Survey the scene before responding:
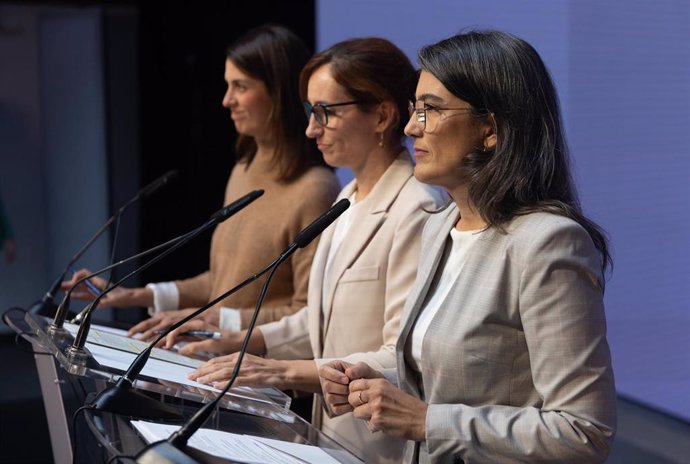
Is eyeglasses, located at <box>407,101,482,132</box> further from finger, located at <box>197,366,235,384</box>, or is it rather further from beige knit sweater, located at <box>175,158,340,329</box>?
beige knit sweater, located at <box>175,158,340,329</box>

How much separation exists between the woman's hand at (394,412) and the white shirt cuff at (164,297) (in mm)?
1474

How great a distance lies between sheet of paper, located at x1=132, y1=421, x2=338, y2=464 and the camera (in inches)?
54.7

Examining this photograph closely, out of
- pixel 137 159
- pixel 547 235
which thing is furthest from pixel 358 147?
pixel 137 159

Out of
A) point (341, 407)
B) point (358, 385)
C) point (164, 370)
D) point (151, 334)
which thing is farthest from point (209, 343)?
point (358, 385)

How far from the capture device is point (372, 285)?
85.2 inches

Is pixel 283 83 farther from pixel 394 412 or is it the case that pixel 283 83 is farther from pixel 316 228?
pixel 394 412

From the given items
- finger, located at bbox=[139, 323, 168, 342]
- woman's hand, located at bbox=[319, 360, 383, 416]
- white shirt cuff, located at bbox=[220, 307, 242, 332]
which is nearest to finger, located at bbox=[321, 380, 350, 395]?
woman's hand, located at bbox=[319, 360, 383, 416]

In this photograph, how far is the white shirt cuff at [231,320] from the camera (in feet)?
8.47

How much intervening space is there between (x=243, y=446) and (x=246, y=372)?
1.41 ft

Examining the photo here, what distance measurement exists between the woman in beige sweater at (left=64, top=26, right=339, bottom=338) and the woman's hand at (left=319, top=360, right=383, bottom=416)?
869 millimetres

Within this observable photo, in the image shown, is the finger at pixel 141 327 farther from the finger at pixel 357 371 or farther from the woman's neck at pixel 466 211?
the woman's neck at pixel 466 211

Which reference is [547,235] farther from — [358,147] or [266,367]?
[358,147]

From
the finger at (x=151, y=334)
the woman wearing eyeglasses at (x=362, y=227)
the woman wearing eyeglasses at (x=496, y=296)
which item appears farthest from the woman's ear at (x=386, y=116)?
the finger at (x=151, y=334)

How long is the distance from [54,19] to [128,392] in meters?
5.65
